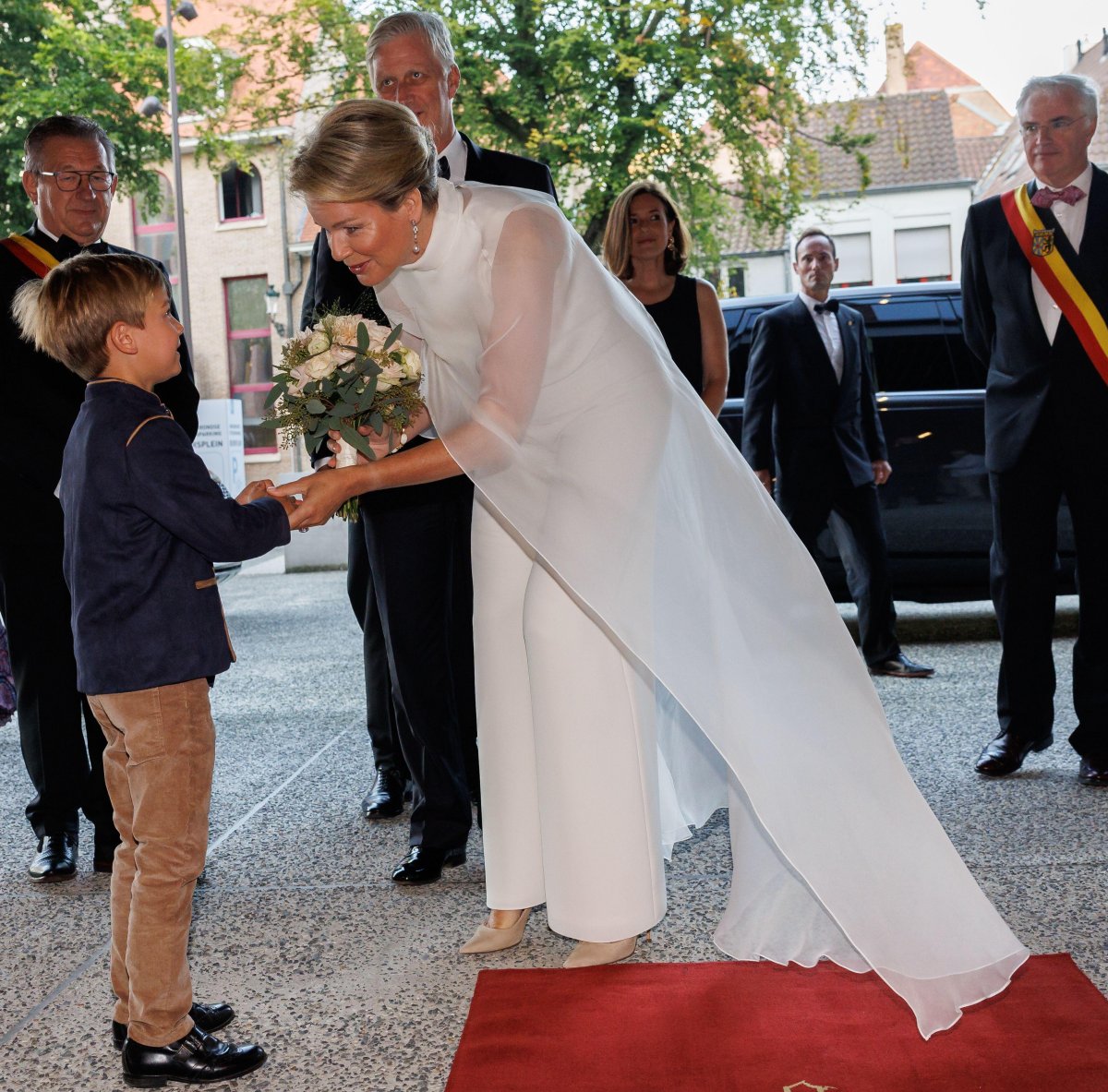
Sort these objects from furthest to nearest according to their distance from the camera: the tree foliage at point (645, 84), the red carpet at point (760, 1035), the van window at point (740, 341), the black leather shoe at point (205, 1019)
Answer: the tree foliage at point (645, 84) → the van window at point (740, 341) → the black leather shoe at point (205, 1019) → the red carpet at point (760, 1035)

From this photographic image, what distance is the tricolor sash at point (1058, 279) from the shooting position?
4250mm

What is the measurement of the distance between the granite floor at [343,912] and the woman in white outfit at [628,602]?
275 mm

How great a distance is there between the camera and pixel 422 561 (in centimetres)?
359

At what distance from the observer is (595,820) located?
282cm

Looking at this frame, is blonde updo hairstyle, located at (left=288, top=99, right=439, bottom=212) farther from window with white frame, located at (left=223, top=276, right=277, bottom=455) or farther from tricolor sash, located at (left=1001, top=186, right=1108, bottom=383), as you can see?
window with white frame, located at (left=223, top=276, right=277, bottom=455)

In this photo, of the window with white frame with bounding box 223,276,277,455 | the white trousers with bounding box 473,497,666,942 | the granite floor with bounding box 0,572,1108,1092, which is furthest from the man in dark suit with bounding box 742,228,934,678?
the window with white frame with bounding box 223,276,277,455

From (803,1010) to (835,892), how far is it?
0.78 feet

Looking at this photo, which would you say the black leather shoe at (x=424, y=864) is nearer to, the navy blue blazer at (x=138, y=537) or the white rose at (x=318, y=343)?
the navy blue blazer at (x=138, y=537)

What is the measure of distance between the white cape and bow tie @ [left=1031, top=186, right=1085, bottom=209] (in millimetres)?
2079

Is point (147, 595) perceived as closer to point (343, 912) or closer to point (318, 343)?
point (318, 343)

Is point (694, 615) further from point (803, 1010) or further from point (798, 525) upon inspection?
point (798, 525)

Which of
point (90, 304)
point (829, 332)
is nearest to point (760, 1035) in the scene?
point (90, 304)

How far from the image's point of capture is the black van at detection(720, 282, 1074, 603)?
6805 millimetres

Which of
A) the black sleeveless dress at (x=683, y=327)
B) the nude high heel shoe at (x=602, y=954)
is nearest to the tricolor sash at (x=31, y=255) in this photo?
the black sleeveless dress at (x=683, y=327)
